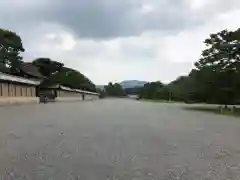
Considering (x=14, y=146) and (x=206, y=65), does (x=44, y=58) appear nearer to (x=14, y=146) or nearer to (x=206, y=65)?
(x=206, y=65)

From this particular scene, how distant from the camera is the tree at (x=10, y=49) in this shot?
179 feet

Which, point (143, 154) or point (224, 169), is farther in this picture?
→ point (143, 154)

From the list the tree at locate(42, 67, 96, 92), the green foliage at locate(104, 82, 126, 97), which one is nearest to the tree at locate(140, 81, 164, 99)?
the tree at locate(42, 67, 96, 92)

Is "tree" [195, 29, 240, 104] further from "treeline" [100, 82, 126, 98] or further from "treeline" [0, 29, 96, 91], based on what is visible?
"treeline" [100, 82, 126, 98]

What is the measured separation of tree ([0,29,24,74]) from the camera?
54.5 metres

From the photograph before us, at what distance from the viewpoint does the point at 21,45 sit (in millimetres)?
57438

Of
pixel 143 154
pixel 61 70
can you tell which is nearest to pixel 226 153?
pixel 143 154

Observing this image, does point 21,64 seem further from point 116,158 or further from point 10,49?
point 116,158

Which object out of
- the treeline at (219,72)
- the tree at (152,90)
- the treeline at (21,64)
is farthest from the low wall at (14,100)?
the tree at (152,90)

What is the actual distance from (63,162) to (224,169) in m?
2.89

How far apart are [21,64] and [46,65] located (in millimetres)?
22500

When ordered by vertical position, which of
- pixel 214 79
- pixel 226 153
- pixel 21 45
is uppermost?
pixel 21 45

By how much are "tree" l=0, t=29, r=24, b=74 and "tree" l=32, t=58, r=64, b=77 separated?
25.2 metres

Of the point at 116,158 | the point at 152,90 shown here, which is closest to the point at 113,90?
the point at 152,90
